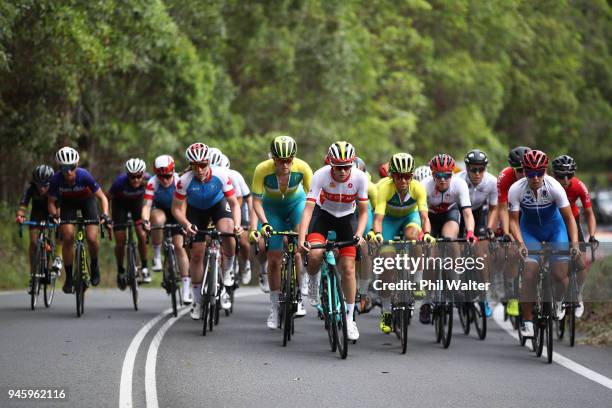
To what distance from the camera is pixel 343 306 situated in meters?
11.8

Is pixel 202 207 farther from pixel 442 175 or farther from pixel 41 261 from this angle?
pixel 41 261

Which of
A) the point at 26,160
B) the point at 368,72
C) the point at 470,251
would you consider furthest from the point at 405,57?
the point at 470,251

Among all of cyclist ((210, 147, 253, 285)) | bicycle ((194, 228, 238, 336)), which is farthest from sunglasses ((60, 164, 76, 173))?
bicycle ((194, 228, 238, 336))

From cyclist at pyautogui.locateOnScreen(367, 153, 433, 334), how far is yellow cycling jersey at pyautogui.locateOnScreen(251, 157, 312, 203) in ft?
2.96

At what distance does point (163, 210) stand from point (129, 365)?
5.83 meters

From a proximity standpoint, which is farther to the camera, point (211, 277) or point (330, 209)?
point (211, 277)

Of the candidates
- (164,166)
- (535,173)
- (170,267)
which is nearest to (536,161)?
(535,173)

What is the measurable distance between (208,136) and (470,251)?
2013 cm

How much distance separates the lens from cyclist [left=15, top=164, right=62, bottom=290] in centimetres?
1692

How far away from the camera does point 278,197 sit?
46.9ft

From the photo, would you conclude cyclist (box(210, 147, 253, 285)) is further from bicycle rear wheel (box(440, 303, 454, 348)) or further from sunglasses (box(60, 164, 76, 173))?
bicycle rear wheel (box(440, 303, 454, 348))

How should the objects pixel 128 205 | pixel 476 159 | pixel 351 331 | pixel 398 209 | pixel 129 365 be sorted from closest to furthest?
pixel 129 365 < pixel 351 331 < pixel 398 209 < pixel 476 159 < pixel 128 205

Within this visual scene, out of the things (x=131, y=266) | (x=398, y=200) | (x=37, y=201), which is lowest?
(x=131, y=266)

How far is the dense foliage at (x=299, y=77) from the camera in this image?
23188mm
